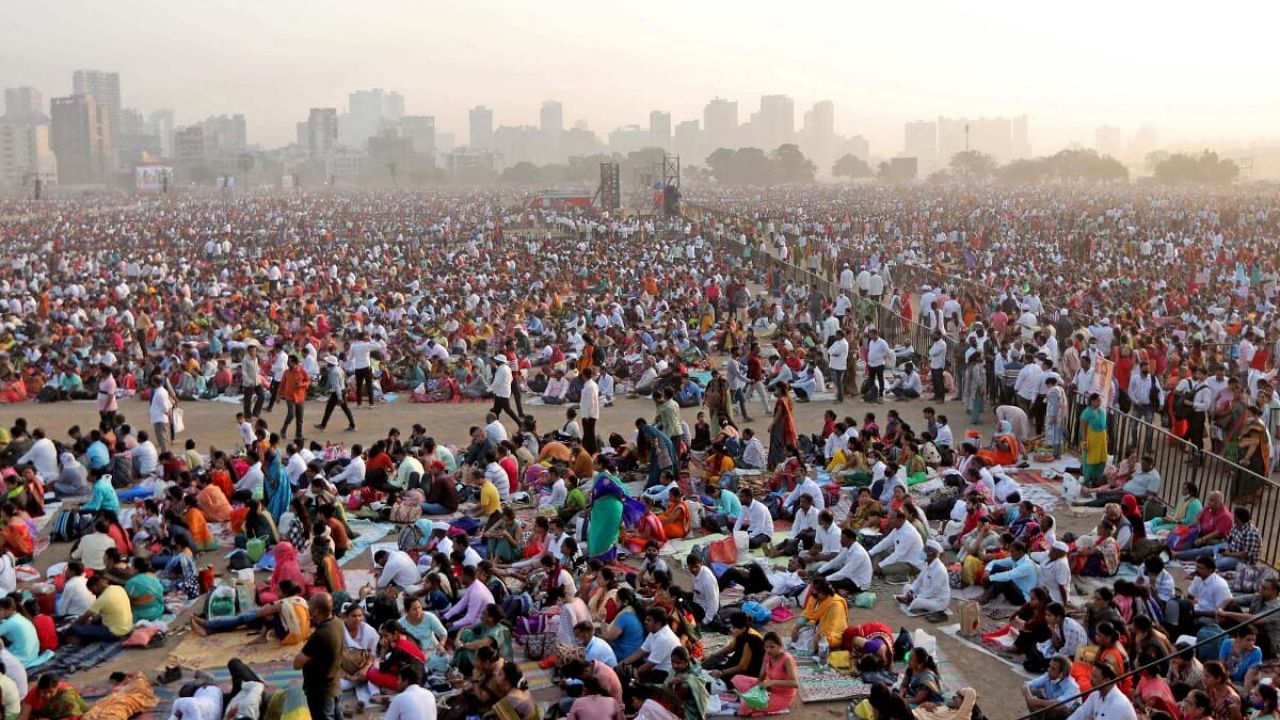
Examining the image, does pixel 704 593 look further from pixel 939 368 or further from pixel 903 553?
pixel 939 368

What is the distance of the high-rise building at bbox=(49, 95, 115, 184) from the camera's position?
7151 inches

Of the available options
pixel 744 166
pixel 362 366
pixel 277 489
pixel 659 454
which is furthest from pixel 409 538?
pixel 744 166

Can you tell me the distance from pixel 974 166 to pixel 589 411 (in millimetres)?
155384

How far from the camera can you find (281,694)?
7.46 metres

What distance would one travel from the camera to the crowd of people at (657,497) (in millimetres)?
8070

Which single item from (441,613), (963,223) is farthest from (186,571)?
(963,223)

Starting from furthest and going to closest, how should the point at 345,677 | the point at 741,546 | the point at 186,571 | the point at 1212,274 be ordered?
the point at 1212,274, the point at 741,546, the point at 186,571, the point at 345,677

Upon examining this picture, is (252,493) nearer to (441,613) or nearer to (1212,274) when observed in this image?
(441,613)

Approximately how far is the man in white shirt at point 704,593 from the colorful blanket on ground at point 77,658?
175 inches

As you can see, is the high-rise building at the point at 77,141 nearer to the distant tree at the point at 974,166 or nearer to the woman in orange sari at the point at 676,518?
the distant tree at the point at 974,166

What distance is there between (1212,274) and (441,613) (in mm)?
24795

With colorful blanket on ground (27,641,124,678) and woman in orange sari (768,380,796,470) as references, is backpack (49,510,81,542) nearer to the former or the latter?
colorful blanket on ground (27,641,124,678)

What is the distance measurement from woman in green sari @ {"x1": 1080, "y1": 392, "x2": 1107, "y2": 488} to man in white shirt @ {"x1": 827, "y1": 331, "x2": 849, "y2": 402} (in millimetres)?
5072

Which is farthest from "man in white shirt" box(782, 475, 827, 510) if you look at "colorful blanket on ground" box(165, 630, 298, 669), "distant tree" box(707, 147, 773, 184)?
"distant tree" box(707, 147, 773, 184)
